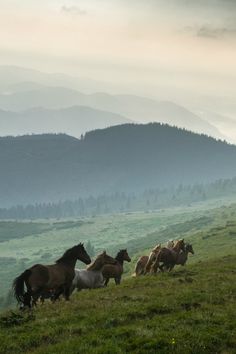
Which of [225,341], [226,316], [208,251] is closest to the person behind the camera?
[225,341]

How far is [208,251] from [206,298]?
203ft

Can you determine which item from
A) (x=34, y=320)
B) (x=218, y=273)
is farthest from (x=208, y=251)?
(x=34, y=320)

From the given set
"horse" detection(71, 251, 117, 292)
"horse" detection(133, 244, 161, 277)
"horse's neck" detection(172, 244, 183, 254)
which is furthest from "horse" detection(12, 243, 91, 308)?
"horse's neck" detection(172, 244, 183, 254)

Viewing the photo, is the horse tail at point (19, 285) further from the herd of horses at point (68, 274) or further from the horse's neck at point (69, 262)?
the horse's neck at point (69, 262)

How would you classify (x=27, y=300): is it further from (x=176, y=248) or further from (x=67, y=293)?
(x=176, y=248)

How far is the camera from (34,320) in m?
21.8

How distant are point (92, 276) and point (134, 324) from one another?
1479cm

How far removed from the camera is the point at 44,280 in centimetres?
2570

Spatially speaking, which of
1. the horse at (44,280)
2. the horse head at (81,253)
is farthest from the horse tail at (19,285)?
the horse head at (81,253)

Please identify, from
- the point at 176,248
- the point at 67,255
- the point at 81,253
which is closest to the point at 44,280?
the point at 67,255

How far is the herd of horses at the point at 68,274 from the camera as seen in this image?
2519 centimetres

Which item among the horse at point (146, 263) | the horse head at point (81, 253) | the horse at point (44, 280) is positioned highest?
the horse head at point (81, 253)

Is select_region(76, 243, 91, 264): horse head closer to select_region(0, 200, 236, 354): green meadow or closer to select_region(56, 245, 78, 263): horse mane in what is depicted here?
select_region(56, 245, 78, 263): horse mane

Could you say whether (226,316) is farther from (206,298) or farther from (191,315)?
(206,298)
